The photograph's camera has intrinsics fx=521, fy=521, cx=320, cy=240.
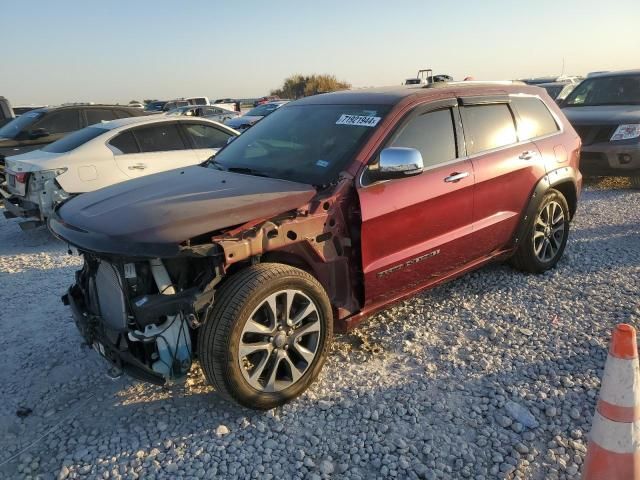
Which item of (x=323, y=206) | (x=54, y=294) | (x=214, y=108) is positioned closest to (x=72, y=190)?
→ (x=54, y=294)

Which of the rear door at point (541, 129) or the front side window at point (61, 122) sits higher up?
the front side window at point (61, 122)

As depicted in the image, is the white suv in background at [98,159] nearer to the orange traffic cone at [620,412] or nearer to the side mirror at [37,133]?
the side mirror at [37,133]

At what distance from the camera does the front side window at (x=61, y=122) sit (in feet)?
29.7

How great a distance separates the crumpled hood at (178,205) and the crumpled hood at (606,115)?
709cm

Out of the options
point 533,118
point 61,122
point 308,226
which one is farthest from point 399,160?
point 61,122

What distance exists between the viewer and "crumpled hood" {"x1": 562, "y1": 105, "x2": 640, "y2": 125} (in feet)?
27.1

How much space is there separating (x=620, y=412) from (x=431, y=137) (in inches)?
89.5

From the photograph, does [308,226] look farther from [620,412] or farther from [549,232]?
[549,232]

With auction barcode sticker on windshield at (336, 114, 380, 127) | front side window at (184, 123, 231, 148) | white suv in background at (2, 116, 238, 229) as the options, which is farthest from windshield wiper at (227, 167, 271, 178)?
front side window at (184, 123, 231, 148)

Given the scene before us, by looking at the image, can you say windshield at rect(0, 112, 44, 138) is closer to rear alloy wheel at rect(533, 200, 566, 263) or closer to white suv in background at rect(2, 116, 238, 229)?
white suv in background at rect(2, 116, 238, 229)

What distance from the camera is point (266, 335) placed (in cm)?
299

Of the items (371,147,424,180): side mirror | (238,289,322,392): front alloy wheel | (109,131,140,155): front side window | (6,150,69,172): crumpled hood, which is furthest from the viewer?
(109,131,140,155): front side window

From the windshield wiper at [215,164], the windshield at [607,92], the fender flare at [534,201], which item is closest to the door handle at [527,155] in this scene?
the fender flare at [534,201]

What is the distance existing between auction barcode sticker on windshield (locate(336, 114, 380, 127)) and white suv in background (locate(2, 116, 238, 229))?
385cm
